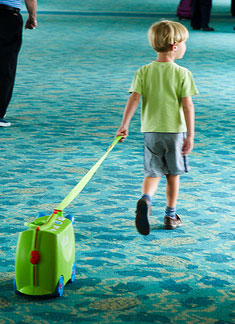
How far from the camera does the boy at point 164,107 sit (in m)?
2.66

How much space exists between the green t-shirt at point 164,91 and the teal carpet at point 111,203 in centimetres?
51

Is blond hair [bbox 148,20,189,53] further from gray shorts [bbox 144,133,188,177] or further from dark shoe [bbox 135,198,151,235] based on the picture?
dark shoe [bbox 135,198,151,235]

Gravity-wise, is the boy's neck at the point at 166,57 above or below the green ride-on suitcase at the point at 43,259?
above

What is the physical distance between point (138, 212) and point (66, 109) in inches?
131

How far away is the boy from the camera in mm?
2660

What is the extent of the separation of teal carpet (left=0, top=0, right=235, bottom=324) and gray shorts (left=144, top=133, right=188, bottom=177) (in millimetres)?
286

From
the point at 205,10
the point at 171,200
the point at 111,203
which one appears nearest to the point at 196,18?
the point at 205,10

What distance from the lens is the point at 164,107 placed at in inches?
107

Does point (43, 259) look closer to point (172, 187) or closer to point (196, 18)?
point (172, 187)

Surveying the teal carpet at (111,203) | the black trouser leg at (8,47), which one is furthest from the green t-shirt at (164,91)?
the black trouser leg at (8,47)

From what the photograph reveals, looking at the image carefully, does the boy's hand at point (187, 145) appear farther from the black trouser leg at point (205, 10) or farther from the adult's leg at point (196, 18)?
the adult's leg at point (196, 18)

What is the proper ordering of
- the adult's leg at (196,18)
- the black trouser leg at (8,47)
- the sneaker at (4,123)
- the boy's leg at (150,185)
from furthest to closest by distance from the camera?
1. the adult's leg at (196,18)
2. the sneaker at (4,123)
3. the black trouser leg at (8,47)
4. the boy's leg at (150,185)

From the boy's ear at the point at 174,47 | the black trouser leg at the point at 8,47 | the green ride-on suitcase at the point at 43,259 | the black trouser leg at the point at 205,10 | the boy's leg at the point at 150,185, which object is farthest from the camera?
the black trouser leg at the point at 205,10

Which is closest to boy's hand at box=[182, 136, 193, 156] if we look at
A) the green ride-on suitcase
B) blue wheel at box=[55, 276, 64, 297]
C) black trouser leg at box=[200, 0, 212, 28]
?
the green ride-on suitcase
